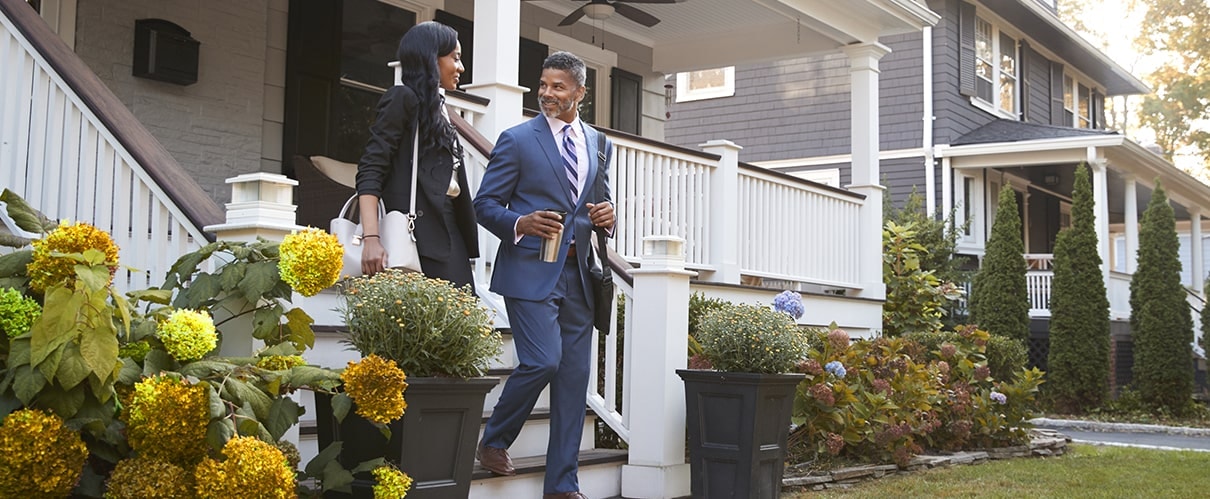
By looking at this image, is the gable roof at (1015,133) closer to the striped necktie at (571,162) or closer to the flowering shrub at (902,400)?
the flowering shrub at (902,400)

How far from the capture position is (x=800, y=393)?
6.70m

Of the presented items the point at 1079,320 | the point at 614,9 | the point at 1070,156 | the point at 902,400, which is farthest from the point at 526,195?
the point at 1070,156

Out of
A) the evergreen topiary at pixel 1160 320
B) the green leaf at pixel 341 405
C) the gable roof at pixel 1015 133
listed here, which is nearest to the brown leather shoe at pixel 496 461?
the green leaf at pixel 341 405

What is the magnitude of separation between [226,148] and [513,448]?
11.5ft

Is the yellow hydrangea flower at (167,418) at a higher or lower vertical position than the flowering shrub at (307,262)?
lower

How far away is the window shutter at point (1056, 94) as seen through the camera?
21.3 m

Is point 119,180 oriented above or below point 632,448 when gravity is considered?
above

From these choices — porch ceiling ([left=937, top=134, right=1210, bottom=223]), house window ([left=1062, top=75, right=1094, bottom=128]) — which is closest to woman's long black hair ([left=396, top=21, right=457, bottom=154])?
porch ceiling ([left=937, top=134, right=1210, bottom=223])

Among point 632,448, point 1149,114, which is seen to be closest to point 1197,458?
point 632,448

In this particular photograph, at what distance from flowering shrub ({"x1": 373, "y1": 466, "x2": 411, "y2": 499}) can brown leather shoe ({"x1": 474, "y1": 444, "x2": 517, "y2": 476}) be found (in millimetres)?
1021

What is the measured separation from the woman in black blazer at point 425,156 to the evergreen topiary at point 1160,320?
43.7ft

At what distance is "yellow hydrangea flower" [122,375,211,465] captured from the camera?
282 centimetres

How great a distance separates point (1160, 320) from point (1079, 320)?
1.37 meters

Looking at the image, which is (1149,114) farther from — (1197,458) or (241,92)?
(241,92)
